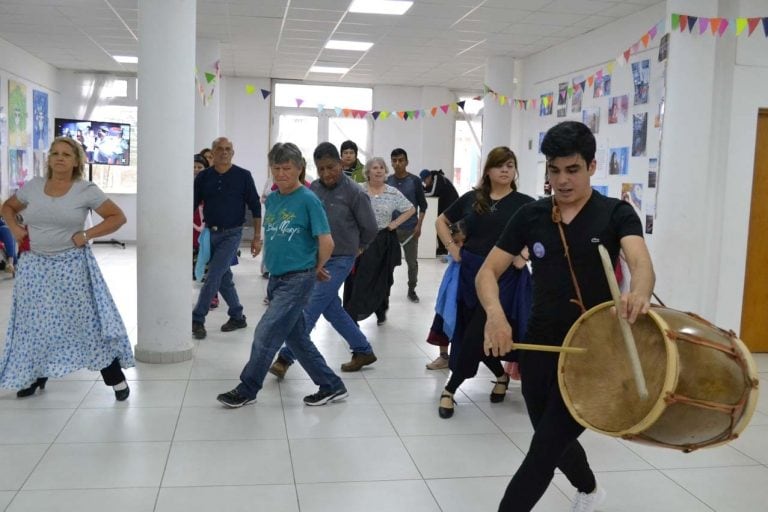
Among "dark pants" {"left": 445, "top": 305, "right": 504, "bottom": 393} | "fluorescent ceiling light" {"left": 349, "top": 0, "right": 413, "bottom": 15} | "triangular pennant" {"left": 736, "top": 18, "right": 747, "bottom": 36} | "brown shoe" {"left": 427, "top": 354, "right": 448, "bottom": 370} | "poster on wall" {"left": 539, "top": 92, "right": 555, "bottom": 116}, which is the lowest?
"brown shoe" {"left": 427, "top": 354, "right": 448, "bottom": 370}

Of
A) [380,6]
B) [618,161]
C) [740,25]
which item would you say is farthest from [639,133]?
[380,6]

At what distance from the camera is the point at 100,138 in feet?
47.3

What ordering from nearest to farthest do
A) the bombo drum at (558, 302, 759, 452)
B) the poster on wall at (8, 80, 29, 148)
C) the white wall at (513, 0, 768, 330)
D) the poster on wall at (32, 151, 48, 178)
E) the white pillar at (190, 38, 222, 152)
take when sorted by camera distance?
1. the bombo drum at (558, 302, 759, 452)
2. the white wall at (513, 0, 768, 330)
3. the white pillar at (190, 38, 222, 152)
4. the poster on wall at (8, 80, 29, 148)
5. the poster on wall at (32, 151, 48, 178)

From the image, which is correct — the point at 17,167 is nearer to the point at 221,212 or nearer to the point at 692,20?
the point at 221,212

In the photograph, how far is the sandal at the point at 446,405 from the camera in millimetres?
4441

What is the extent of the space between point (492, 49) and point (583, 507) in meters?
8.94

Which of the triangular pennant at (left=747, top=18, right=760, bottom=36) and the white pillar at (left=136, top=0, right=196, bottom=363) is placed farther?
the triangular pennant at (left=747, top=18, right=760, bottom=36)

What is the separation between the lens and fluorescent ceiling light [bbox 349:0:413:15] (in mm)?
8578

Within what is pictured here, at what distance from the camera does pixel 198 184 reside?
6547mm

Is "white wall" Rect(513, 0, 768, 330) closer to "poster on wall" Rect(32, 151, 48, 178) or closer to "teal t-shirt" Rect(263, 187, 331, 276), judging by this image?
"teal t-shirt" Rect(263, 187, 331, 276)

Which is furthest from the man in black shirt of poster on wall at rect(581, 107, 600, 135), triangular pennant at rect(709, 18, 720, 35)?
poster on wall at rect(581, 107, 600, 135)

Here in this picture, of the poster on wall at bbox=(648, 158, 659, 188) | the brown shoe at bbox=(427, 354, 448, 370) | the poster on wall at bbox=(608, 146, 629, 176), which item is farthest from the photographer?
the poster on wall at bbox=(608, 146, 629, 176)

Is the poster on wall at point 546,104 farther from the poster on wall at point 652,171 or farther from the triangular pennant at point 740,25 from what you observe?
the triangular pennant at point 740,25

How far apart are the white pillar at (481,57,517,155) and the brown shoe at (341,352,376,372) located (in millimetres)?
6497
